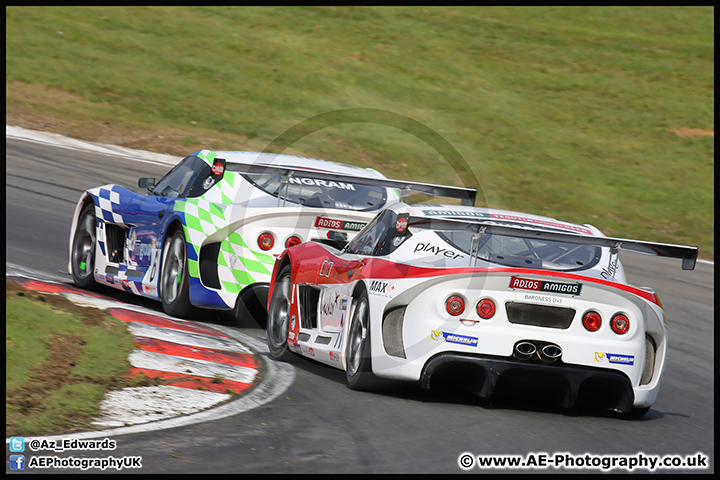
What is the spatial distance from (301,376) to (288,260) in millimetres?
1125

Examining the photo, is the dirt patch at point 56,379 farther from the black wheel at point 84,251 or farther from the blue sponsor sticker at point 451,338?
the black wheel at point 84,251

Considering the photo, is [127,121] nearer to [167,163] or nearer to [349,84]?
[167,163]

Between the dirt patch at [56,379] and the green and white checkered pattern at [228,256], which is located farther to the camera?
the green and white checkered pattern at [228,256]

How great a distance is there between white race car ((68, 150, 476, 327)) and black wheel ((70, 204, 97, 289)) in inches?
0.4

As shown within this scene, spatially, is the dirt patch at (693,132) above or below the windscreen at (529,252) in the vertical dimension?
above

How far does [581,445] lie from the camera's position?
499cm

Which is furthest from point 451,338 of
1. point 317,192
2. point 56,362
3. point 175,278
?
point 175,278

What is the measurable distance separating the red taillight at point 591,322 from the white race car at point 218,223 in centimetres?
247

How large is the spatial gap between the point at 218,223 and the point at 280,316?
1.01m

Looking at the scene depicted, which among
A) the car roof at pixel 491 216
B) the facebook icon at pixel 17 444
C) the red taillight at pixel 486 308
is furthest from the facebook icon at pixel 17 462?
the car roof at pixel 491 216

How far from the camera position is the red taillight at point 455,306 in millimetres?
5496

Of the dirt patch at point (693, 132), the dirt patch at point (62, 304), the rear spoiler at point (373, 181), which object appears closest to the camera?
the dirt patch at point (62, 304)

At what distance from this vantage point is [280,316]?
7348 millimetres

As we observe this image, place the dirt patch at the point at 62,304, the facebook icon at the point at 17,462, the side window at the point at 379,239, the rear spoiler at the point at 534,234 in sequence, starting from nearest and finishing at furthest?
the facebook icon at the point at 17,462
the rear spoiler at the point at 534,234
the side window at the point at 379,239
the dirt patch at the point at 62,304
